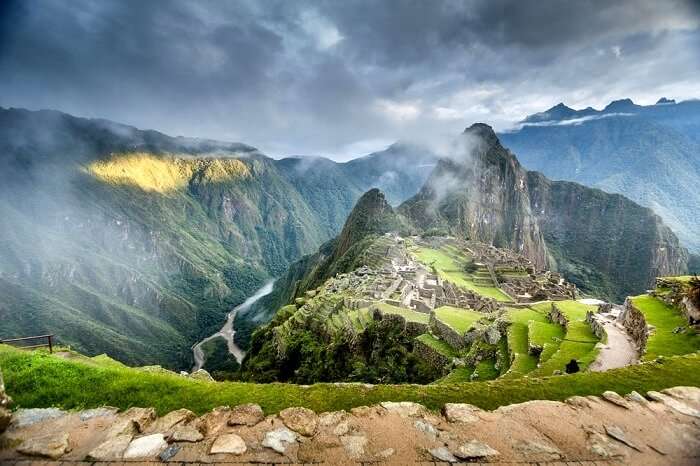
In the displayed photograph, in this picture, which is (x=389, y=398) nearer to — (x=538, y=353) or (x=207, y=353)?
(x=538, y=353)

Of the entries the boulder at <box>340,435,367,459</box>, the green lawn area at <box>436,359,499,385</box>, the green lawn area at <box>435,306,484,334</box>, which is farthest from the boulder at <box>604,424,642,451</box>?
the green lawn area at <box>435,306,484,334</box>

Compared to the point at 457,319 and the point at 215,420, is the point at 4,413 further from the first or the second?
A: the point at 457,319

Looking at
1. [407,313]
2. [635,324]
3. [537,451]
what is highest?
[537,451]

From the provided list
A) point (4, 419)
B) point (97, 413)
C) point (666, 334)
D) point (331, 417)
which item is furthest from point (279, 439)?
point (666, 334)

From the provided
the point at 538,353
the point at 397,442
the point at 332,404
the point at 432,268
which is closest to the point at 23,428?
the point at 332,404

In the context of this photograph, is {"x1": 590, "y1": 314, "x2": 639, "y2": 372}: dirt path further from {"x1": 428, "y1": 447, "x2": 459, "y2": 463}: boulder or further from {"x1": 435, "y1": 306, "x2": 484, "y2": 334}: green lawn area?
{"x1": 428, "y1": 447, "x2": 459, "y2": 463}: boulder

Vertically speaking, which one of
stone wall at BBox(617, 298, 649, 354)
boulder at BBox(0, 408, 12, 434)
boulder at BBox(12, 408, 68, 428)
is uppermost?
Result: boulder at BBox(0, 408, 12, 434)
